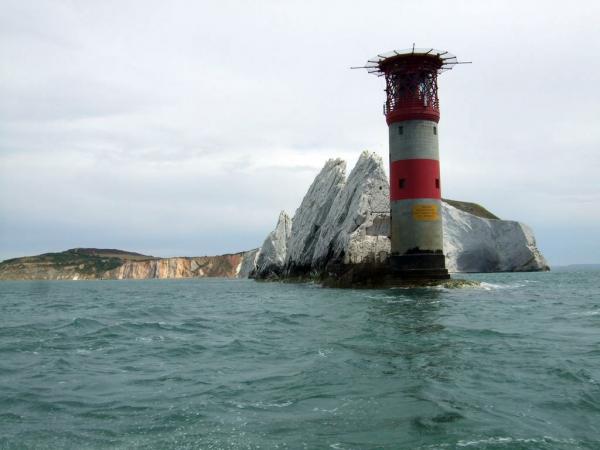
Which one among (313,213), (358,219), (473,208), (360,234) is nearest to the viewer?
(360,234)

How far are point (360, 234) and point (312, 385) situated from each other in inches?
1468

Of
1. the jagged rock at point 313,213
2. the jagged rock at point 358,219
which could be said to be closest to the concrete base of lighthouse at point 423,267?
the jagged rock at point 358,219

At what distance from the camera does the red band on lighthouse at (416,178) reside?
130 ft

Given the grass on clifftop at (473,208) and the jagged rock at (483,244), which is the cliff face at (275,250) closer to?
the jagged rock at (483,244)

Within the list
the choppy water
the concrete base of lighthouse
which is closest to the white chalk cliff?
the concrete base of lighthouse

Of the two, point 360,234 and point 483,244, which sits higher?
point 483,244

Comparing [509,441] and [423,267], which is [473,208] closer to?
[423,267]

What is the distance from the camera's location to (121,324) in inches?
909

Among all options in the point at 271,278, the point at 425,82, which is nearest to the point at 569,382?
the point at 425,82

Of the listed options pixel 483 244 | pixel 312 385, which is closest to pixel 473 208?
pixel 483 244

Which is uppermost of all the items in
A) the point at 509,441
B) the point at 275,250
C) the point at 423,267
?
the point at 275,250

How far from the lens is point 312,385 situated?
10.8 m

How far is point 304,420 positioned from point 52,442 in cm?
373

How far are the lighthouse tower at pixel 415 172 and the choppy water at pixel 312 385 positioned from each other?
753 inches
